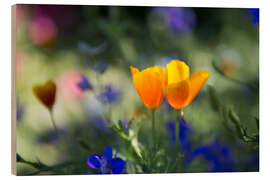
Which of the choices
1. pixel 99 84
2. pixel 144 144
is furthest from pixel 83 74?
pixel 144 144

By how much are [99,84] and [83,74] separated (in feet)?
0.25

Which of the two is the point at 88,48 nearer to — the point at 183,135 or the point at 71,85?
the point at 71,85

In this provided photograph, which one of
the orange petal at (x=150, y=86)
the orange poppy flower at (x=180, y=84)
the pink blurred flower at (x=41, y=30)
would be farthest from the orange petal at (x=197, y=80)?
the pink blurred flower at (x=41, y=30)

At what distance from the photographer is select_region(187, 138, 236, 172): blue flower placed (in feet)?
5.98

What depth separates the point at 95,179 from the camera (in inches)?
65.6

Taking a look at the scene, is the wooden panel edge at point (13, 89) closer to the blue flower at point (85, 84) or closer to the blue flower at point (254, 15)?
the blue flower at point (85, 84)

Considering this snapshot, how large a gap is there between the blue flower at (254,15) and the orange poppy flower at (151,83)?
58cm

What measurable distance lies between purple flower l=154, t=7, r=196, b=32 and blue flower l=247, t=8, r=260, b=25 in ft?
0.77

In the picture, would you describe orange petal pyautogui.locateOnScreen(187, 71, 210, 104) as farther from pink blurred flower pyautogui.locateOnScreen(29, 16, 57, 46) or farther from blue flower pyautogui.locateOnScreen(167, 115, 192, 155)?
pink blurred flower pyautogui.locateOnScreen(29, 16, 57, 46)

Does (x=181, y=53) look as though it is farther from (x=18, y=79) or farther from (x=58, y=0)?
(x=18, y=79)

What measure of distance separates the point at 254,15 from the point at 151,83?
0.65m

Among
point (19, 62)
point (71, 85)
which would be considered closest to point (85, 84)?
point (71, 85)

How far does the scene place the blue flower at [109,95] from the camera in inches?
73.7

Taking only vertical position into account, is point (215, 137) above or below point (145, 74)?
below
